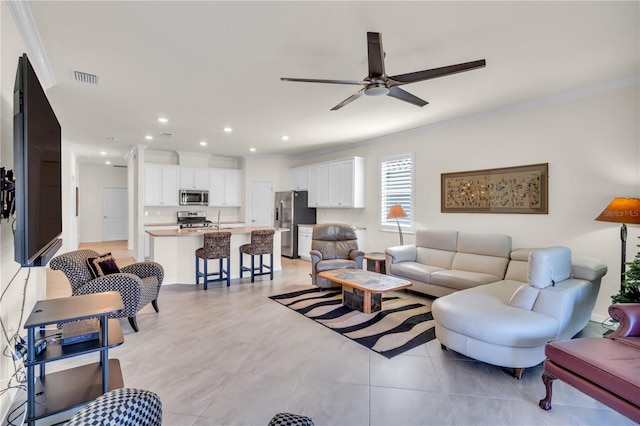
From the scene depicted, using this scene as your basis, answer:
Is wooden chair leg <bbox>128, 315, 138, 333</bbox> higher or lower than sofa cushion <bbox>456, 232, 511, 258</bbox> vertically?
lower

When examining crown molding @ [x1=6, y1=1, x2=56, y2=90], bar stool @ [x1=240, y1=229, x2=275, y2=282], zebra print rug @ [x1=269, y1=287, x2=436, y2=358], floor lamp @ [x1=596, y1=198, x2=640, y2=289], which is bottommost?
zebra print rug @ [x1=269, y1=287, x2=436, y2=358]

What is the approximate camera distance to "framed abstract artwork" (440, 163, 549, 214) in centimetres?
411

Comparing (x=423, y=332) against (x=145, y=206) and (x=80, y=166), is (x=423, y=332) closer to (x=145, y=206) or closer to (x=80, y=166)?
(x=145, y=206)

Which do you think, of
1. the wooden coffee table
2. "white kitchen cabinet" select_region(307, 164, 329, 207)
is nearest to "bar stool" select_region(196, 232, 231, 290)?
the wooden coffee table

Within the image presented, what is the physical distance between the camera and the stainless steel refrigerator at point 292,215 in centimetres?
783

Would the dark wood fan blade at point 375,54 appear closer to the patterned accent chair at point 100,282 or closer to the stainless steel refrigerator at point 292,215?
the patterned accent chair at point 100,282

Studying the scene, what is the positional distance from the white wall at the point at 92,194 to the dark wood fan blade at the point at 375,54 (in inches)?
432

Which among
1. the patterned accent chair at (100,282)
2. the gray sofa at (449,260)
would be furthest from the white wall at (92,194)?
the gray sofa at (449,260)

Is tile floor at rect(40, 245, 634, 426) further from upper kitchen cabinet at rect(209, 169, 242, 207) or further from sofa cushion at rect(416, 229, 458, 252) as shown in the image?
upper kitchen cabinet at rect(209, 169, 242, 207)

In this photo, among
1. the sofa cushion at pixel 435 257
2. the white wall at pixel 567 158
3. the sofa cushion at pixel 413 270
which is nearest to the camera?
the white wall at pixel 567 158

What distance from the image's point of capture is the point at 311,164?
7.96 meters

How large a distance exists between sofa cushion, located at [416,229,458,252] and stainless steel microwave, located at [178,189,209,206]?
5433 millimetres

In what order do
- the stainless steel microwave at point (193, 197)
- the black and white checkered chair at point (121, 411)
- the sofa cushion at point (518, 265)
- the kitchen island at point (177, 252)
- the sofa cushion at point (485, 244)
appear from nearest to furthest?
the black and white checkered chair at point (121, 411) → the sofa cushion at point (518, 265) → the sofa cushion at point (485, 244) → the kitchen island at point (177, 252) → the stainless steel microwave at point (193, 197)

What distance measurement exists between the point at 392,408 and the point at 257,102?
3.66 m
